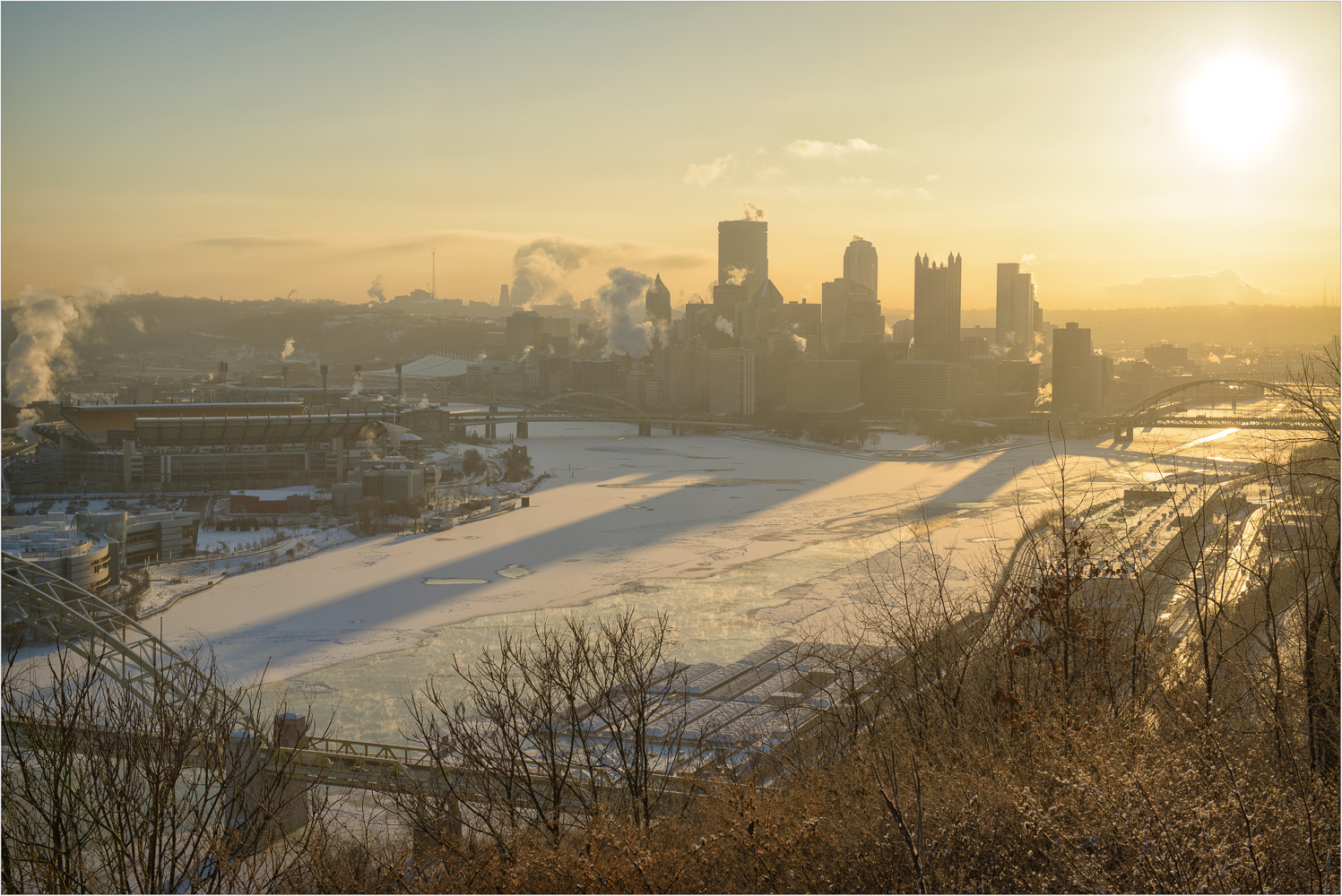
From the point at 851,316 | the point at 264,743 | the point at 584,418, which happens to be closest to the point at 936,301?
the point at 851,316

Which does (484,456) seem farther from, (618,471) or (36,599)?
(36,599)

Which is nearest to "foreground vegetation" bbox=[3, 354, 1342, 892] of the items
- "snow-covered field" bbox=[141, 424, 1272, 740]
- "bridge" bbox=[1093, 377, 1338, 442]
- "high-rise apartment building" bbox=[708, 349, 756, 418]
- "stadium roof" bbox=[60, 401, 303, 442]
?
"snow-covered field" bbox=[141, 424, 1272, 740]

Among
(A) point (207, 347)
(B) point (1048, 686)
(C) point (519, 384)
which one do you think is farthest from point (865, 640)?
(A) point (207, 347)

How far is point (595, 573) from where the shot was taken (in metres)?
9.91

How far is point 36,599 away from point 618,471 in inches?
600

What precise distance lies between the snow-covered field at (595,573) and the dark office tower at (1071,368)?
1493cm

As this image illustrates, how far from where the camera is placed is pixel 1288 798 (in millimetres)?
2811

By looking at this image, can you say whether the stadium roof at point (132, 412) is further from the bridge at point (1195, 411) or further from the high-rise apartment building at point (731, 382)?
the bridge at point (1195, 411)

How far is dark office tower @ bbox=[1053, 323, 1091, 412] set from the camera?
33.9 metres

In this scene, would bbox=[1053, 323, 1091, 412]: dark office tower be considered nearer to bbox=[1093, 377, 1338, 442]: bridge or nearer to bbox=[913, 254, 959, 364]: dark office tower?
bbox=[1093, 377, 1338, 442]: bridge

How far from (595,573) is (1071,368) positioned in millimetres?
30137

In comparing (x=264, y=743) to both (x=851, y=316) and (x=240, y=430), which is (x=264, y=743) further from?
(x=851, y=316)

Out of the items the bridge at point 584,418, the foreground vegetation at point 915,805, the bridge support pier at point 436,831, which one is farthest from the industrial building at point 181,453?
the bridge support pier at point 436,831

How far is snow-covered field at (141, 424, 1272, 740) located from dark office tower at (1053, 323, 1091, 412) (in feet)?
49.0
